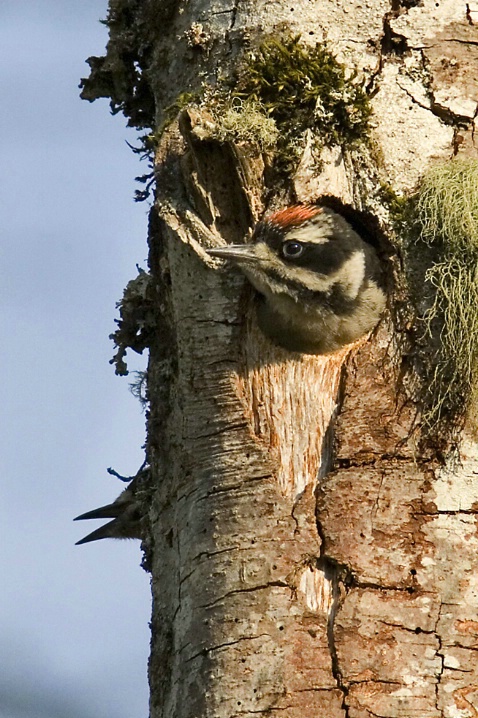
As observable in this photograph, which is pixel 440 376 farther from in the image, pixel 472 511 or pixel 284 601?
pixel 284 601

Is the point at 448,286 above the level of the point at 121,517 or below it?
below

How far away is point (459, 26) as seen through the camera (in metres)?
4.07

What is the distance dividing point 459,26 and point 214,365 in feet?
4.82

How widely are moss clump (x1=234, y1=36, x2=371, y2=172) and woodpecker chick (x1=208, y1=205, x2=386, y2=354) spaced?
0.89ft

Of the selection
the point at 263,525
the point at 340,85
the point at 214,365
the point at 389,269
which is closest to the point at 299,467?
the point at 263,525

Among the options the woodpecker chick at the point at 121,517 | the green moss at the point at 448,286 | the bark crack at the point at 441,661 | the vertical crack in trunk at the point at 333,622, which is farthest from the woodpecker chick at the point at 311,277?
the woodpecker chick at the point at 121,517

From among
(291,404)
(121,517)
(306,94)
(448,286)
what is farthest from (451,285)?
(121,517)

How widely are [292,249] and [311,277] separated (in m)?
0.19

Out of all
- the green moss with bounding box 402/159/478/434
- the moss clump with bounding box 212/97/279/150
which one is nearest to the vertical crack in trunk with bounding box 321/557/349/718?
the green moss with bounding box 402/159/478/434

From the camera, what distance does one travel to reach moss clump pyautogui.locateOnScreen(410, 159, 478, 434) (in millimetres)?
3600

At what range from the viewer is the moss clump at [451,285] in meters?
3.60

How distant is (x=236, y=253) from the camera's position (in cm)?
382

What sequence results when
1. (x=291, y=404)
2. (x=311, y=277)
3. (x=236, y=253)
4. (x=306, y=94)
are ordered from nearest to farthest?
1. (x=291, y=404)
2. (x=236, y=253)
3. (x=306, y=94)
4. (x=311, y=277)

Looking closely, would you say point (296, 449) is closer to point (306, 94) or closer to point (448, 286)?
point (448, 286)
